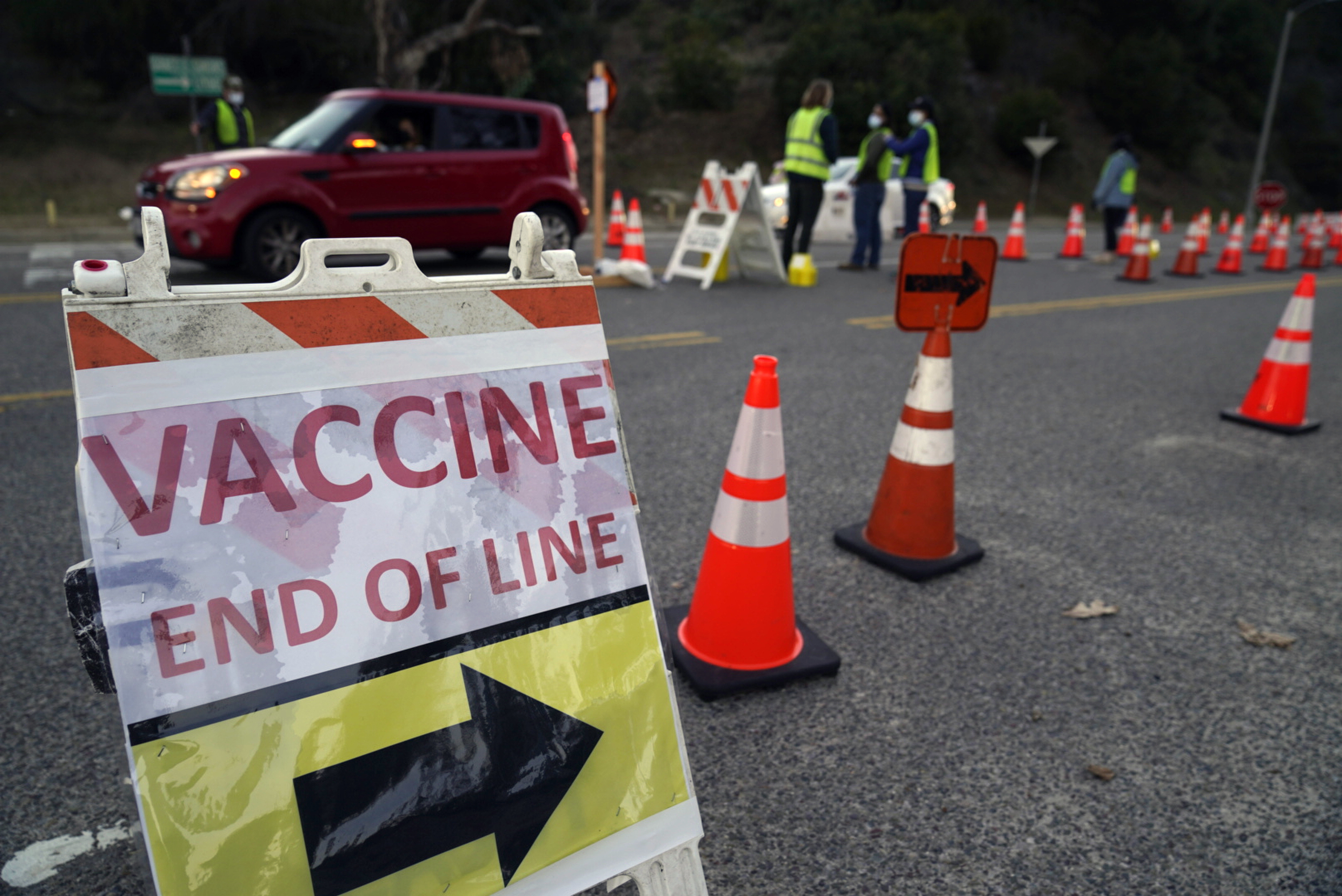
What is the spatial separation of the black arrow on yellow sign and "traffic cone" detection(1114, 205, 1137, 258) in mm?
15099

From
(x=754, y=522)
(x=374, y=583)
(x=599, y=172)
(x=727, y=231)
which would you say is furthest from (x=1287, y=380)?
(x=599, y=172)

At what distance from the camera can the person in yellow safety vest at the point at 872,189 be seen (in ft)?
33.5

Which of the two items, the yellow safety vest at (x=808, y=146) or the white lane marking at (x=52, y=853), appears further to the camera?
the yellow safety vest at (x=808, y=146)

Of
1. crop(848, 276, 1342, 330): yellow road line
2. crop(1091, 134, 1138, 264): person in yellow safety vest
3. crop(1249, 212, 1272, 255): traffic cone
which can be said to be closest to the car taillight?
crop(848, 276, 1342, 330): yellow road line

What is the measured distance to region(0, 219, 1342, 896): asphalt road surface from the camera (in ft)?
6.19

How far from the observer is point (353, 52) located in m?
27.2

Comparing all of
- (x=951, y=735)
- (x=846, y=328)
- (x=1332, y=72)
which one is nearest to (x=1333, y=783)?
(x=951, y=735)

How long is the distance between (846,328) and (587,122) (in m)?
24.9

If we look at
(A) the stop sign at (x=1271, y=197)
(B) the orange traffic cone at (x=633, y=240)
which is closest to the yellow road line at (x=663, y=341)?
(B) the orange traffic cone at (x=633, y=240)

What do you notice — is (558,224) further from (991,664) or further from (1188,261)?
(1188,261)

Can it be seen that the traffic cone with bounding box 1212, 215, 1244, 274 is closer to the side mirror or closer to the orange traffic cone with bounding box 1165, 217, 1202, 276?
the orange traffic cone with bounding box 1165, 217, 1202, 276

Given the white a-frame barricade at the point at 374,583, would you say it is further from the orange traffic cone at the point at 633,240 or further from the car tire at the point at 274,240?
the orange traffic cone at the point at 633,240

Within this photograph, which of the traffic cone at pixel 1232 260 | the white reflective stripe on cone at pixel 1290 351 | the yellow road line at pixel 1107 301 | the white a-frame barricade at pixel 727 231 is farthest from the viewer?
the traffic cone at pixel 1232 260

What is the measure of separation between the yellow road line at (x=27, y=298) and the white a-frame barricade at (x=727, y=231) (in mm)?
5658
